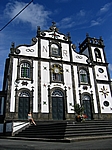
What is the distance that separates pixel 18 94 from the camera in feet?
55.1

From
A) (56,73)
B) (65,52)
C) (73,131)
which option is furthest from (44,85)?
(73,131)

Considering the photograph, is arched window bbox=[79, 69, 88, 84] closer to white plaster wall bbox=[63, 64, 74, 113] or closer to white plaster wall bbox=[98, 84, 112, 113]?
white plaster wall bbox=[63, 64, 74, 113]

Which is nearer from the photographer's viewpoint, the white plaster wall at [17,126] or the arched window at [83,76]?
the white plaster wall at [17,126]

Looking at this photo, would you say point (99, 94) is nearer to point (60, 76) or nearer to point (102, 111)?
point (102, 111)

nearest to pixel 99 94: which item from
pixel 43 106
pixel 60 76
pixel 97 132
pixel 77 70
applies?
pixel 77 70

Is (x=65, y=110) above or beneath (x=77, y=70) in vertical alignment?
beneath

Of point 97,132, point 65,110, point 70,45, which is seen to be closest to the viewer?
point 97,132

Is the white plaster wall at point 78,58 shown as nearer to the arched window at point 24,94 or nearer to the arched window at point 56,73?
the arched window at point 56,73

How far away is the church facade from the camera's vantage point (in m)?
16.9

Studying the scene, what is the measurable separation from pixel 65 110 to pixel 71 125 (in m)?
7.44

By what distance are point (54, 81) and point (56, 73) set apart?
4.31ft

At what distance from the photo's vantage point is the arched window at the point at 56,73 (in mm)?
19516

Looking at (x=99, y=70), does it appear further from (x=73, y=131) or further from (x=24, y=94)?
(x=73, y=131)

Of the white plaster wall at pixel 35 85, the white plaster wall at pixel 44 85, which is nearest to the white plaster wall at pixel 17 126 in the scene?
the white plaster wall at pixel 35 85
